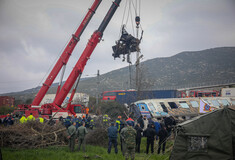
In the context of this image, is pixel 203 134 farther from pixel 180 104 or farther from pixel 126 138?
pixel 180 104

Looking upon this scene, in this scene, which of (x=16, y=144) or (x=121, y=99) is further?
(x=121, y=99)

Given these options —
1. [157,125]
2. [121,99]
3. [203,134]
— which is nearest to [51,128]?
[157,125]

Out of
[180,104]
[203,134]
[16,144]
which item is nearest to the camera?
[203,134]

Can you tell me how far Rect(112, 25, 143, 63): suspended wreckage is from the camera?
19.9m

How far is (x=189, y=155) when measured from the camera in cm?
641

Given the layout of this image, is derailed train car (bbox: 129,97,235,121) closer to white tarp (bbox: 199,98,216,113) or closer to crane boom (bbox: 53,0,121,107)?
white tarp (bbox: 199,98,216,113)

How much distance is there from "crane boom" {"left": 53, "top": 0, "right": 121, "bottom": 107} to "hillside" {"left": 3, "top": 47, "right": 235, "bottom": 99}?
86165mm

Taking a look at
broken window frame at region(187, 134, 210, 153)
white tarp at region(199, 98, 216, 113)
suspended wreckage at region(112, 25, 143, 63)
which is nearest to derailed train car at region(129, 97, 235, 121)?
white tarp at region(199, 98, 216, 113)

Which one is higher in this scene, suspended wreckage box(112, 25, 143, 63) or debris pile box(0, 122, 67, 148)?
suspended wreckage box(112, 25, 143, 63)

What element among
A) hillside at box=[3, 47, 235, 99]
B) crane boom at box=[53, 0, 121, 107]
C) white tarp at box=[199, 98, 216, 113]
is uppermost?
hillside at box=[3, 47, 235, 99]

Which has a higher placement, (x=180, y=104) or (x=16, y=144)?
(x=180, y=104)

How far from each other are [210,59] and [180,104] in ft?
536

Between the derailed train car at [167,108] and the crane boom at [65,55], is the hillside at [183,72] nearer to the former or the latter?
the derailed train car at [167,108]

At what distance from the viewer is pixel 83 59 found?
18.1 m
